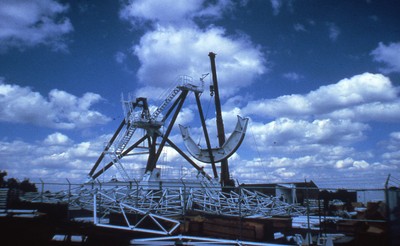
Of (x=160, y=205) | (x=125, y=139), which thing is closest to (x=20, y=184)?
(x=125, y=139)

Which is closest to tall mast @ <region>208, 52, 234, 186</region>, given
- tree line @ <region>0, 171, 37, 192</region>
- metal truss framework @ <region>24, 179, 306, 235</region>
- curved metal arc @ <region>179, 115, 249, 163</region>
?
curved metal arc @ <region>179, 115, 249, 163</region>

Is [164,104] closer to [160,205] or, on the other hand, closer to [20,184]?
[160,205]

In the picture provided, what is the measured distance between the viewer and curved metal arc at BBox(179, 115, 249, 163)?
22.6 meters

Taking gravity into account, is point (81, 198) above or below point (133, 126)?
below

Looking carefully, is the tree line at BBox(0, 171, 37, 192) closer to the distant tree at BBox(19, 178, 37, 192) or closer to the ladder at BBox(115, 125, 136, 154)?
the distant tree at BBox(19, 178, 37, 192)

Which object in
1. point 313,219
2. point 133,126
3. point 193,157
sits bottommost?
point 313,219

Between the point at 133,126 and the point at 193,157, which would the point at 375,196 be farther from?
the point at 133,126

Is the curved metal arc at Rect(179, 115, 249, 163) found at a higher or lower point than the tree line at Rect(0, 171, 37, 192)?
higher

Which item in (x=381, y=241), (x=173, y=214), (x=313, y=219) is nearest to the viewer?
(x=381, y=241)

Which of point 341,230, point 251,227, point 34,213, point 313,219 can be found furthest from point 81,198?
point 341,230

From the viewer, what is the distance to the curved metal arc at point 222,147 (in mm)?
22562

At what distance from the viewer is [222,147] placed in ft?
80.5

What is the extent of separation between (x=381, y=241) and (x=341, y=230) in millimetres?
2660

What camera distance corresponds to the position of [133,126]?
25.8 m
